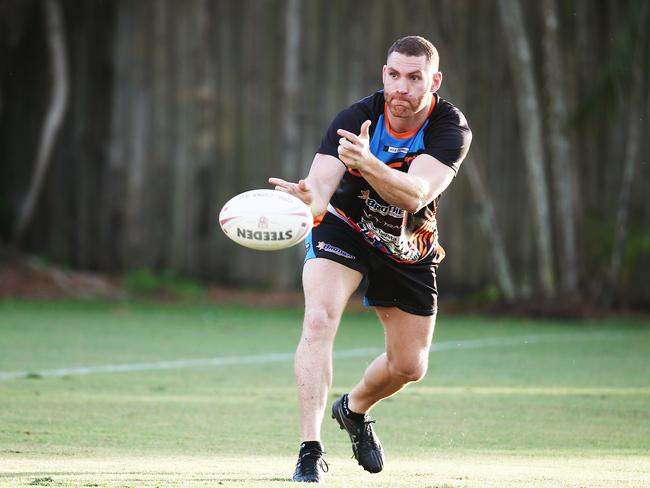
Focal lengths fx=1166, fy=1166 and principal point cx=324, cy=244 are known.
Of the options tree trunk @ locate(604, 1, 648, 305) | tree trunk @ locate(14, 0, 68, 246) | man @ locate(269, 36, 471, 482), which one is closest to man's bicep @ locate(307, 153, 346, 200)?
man @ locate(269, 36, 471, 482)

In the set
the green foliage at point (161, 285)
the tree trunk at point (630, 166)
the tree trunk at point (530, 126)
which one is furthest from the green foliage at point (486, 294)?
the green foliage at point (161, 285)

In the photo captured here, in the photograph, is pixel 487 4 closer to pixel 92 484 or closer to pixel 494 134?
pixel 494 134

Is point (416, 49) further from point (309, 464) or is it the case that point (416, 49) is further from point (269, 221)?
point (309, 464)

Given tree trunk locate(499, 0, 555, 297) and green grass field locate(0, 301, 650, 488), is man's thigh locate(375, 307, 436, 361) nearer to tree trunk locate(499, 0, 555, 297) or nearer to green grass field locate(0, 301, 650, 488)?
green grass field locate(0, 301, 650, 488)

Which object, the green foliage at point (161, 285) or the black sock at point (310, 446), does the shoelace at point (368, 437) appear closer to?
the black sock at point (310, 446)

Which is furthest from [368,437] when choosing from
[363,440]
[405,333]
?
[405,333]

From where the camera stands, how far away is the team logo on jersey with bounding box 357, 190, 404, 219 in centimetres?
632

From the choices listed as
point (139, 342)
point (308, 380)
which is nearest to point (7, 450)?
point (308, 380)

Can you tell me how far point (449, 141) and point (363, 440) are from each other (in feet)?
5.43

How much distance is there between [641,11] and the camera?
48.0 feet

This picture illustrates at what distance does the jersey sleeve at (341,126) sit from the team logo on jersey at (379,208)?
35 centimetres

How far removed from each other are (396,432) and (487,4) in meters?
10.5

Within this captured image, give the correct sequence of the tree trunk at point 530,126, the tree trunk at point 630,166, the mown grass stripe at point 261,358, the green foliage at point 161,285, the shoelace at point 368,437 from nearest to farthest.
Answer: the shoelace at point 368,437 < the mown grass stripe at point 261,358 < the tree trunk at point 630,166 < the tree trunk at point 530,126 < the green foliage at point 161,285

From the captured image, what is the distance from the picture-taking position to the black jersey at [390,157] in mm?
6207
